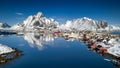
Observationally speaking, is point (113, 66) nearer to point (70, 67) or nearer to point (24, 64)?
point (70, 67)

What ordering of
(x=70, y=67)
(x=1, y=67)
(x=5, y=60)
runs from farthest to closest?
(x=5, y=60)
(x=70, y=67)
(x=1, y=67)

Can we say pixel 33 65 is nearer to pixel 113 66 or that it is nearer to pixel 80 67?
pixel 80 67

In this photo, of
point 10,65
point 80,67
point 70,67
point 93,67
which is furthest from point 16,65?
point 93,67

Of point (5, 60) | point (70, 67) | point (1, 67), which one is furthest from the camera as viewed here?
point (5, 60)

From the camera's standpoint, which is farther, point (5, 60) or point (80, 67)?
point (5, 60)

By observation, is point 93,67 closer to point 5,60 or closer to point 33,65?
point 33,65

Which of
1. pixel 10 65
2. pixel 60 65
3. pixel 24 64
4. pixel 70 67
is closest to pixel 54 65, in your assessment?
pixel 60 65

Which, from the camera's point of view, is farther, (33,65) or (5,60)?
(5,60)
